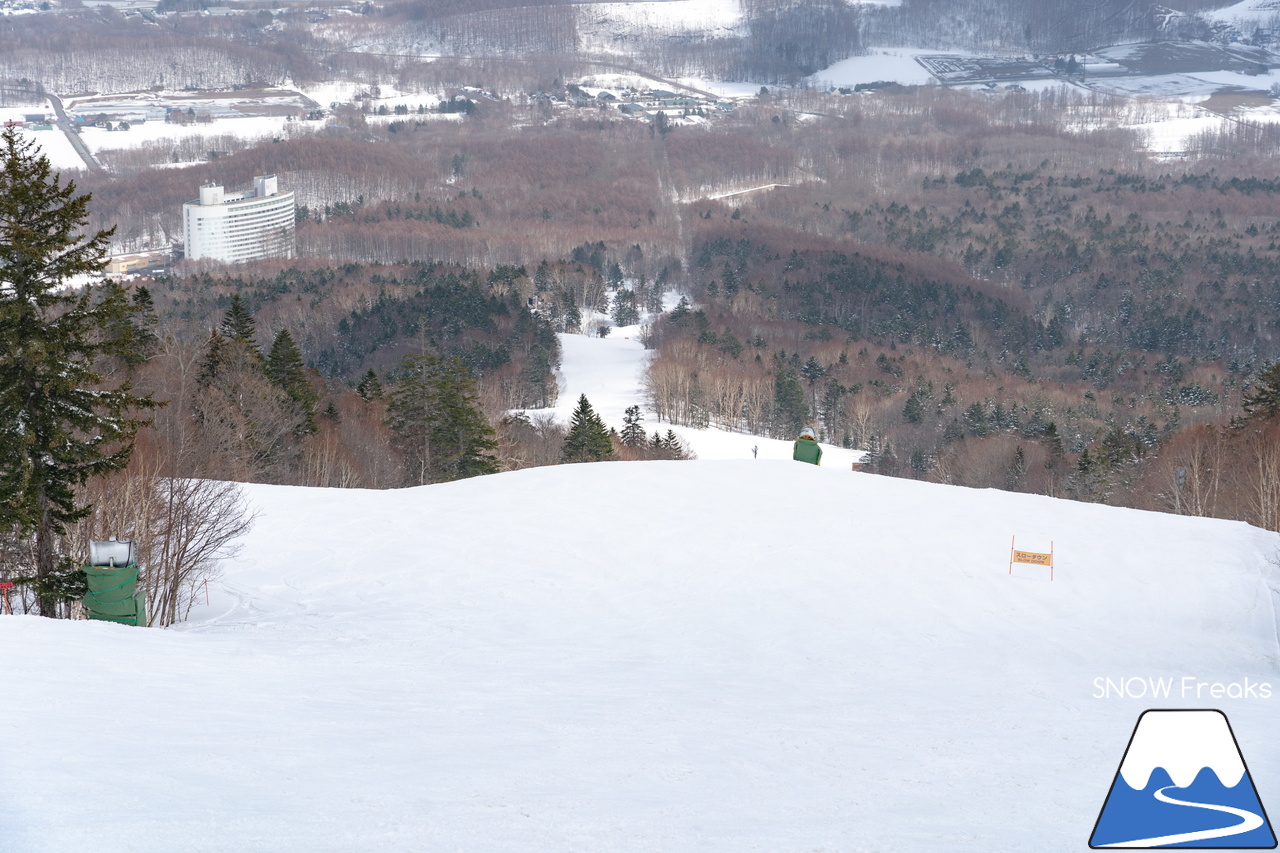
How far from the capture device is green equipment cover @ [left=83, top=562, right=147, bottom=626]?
43.7ft

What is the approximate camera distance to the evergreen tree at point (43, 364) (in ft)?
44.0

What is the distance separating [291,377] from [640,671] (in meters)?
31.9

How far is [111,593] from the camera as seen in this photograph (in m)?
13.4

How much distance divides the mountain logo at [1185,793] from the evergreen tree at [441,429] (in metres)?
34.3

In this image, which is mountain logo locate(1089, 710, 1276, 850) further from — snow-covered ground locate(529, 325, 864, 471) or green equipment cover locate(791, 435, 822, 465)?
snow-covered ground locate(529, 325, 864, 471)

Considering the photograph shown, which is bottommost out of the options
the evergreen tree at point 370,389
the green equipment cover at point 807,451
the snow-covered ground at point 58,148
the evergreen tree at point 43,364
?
the evergreen tree at point 370,389

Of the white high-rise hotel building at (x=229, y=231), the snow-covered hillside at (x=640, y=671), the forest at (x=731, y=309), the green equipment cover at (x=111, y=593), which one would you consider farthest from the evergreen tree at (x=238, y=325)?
the white high-rise hotel building at (x=229, y=231)

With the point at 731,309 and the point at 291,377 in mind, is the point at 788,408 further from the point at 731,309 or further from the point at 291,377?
the point at 291,377

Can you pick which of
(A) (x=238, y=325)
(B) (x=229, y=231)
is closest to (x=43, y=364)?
(A) (x=238, y=325)

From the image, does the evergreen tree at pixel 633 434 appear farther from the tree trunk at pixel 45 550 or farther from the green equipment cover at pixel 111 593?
the green equipment cover at pixel 111 593

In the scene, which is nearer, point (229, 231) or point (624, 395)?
point (624, 395)

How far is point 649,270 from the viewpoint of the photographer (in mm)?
131625

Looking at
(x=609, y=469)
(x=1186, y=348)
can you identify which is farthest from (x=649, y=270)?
(x=609, y=469)

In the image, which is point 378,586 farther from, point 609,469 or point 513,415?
point 513,415
